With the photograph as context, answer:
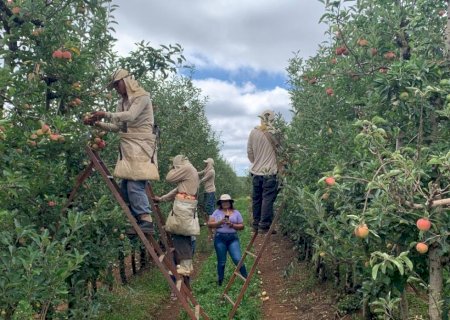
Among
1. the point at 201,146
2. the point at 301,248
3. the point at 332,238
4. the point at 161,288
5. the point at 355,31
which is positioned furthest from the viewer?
the point at 201,146

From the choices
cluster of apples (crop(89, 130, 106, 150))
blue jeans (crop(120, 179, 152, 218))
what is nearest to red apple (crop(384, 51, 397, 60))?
blue jeans (crop(120, 179, 152, 218))

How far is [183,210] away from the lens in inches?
293

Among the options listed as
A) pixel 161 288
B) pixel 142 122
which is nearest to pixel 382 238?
pixel 142 122

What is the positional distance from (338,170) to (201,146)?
42.2 ft

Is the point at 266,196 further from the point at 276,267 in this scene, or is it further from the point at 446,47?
the point at 276,267

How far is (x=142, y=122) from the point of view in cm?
576

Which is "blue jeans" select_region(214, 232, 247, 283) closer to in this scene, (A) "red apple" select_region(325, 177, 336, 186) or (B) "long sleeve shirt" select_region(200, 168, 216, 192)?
(B) "long sleeve shirt" select_region(200, 168, 216, 192)

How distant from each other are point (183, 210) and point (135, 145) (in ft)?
6.87

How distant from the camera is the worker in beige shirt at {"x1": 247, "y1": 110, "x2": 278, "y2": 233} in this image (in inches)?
296

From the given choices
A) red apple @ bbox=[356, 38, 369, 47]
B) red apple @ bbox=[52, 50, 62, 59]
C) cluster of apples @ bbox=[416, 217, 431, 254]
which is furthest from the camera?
red apple @ bbox=[356, 38, 369, 47]

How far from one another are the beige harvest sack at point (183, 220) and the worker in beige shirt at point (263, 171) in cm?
111

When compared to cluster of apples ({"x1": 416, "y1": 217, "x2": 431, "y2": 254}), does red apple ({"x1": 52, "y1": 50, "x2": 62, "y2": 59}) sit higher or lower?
higher

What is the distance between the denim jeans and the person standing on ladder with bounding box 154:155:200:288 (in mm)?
1049

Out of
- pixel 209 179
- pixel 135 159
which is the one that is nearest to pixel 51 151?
pixel 135 159
